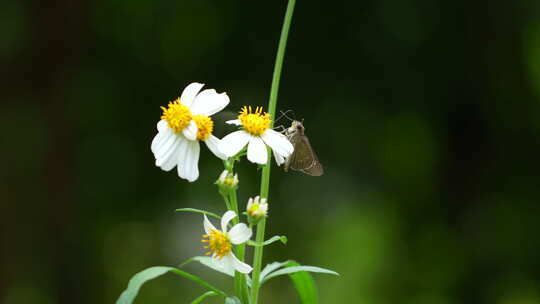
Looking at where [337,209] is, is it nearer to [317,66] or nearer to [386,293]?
[386,293]

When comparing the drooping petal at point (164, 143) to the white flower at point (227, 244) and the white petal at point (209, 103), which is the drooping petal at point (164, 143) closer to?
the white petal at point (209, 103)

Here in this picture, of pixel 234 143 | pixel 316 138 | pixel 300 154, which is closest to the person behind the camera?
pixel 234 143

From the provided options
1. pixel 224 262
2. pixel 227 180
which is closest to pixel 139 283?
pixel 224 262

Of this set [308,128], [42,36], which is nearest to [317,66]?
[308,128]

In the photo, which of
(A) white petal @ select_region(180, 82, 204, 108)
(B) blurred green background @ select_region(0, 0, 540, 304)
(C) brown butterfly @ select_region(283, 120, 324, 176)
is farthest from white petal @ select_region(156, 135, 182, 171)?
(B) blurred green background @ select_region(0, 0, 540, 304)

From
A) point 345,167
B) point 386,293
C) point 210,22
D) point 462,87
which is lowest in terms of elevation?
point 386,293

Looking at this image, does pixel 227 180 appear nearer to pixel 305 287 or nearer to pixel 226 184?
pixel 226 184

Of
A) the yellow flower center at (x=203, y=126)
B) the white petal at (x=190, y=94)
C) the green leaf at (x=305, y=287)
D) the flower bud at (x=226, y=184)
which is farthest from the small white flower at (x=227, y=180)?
the green leaf at (x=305, y=287)
